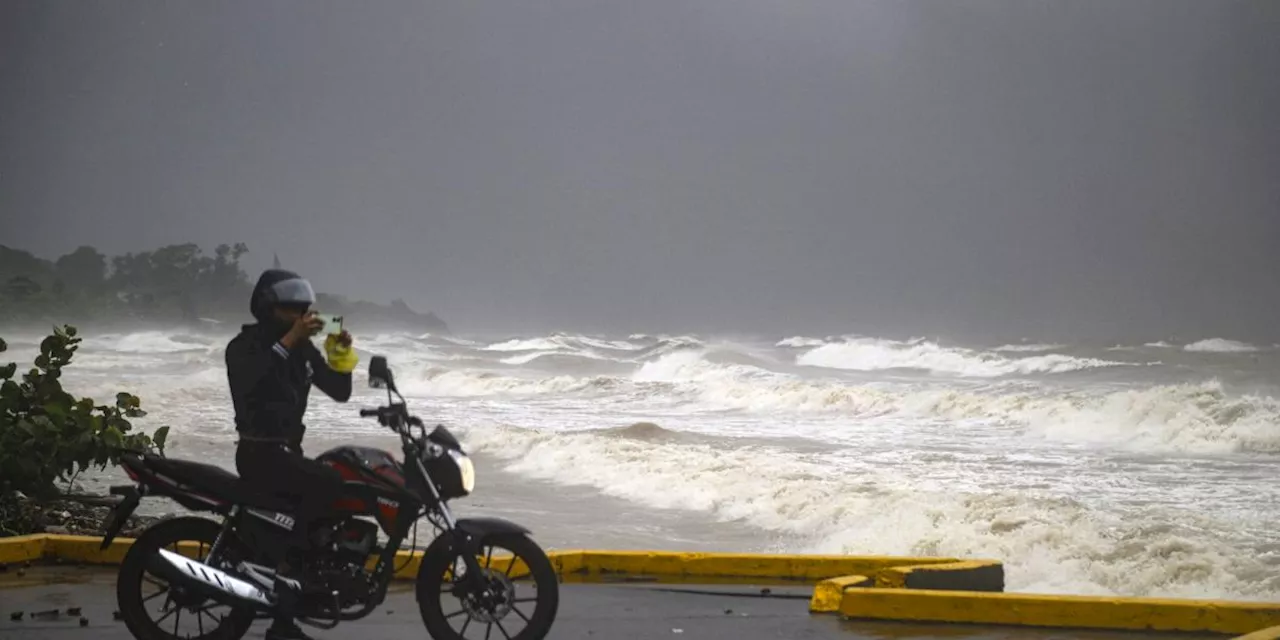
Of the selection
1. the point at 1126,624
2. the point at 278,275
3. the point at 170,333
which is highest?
the point at 170,333

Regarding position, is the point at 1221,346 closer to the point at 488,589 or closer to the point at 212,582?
the point at 488,589

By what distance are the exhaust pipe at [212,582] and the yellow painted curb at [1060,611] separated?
6.27ft

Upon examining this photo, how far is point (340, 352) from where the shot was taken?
3.45 metres

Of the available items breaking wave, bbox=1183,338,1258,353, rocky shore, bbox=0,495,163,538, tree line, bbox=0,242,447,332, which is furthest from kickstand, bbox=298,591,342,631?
breaking wave, bbox=1183,338,1258,353

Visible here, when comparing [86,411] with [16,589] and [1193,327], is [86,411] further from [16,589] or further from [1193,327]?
[1193,327]

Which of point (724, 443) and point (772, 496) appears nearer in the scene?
point (772, 496)

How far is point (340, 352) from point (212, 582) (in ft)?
2.00

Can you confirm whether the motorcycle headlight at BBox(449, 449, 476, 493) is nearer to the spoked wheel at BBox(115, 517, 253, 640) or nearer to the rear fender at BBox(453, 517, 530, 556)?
the rear fender at BBox(453, 517, 530, 556)

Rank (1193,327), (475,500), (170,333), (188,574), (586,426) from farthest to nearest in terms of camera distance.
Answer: (1193,327), (586,426), (170,333), (475,500), (188,574)

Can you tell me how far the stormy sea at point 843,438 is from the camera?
10023mm

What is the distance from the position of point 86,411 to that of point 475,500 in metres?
4.09

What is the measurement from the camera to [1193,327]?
75.6ft

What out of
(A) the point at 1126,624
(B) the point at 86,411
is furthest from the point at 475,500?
(A) the point at 1126,624

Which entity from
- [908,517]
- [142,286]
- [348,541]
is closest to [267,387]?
[348,541]
